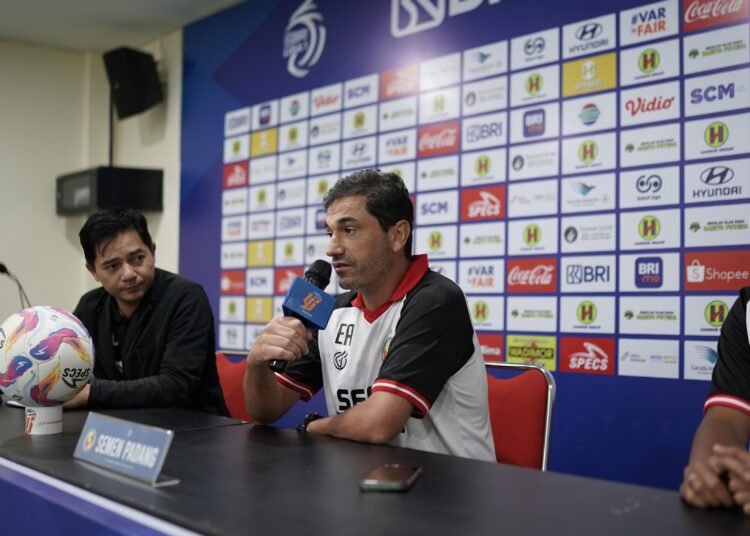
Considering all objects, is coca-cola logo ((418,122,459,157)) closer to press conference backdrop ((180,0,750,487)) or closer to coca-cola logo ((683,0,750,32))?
press conference backdrop ((180,0,750,487))


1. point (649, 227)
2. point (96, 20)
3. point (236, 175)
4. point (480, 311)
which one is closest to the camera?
point (649, 227)

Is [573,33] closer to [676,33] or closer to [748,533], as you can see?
[676,33]

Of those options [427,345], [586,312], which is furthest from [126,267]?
[586,312]

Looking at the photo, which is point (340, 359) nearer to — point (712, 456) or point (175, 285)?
point (175, 285)

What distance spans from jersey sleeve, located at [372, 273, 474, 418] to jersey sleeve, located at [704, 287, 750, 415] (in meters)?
0.49

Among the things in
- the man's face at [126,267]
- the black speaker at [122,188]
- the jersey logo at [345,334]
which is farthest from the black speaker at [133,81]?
the jersey logo at [345,334]

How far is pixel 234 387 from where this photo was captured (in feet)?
7.28

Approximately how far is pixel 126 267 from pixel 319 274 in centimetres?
79

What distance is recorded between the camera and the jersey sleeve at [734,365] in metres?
1.36

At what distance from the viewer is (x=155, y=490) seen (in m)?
0.96

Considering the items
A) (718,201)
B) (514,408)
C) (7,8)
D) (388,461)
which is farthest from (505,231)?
(7,8)

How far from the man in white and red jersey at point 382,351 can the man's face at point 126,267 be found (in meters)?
0.57

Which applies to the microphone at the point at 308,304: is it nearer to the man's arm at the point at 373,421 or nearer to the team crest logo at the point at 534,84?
the man's arm at the point at 373,421

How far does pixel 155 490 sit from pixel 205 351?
43.3 inches
